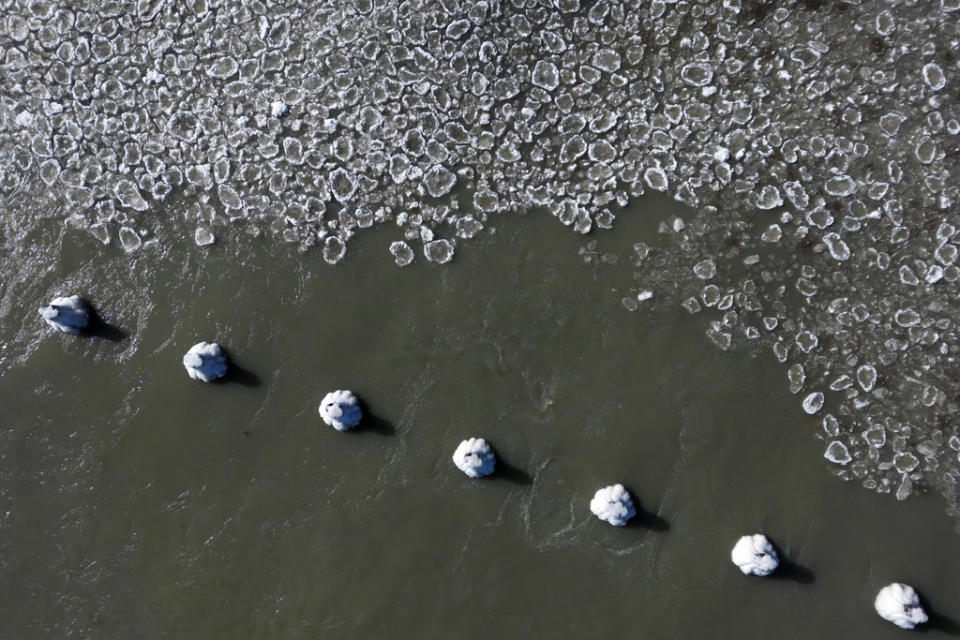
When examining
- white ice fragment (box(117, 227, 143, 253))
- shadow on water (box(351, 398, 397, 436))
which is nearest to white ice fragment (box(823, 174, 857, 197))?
shadow on water (box(351, 398, 397, 436))

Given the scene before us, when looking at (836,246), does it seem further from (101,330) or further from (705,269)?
(101,330)

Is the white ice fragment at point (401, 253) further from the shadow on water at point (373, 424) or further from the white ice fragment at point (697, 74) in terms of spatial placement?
the white ice fragment at point (697, 74)

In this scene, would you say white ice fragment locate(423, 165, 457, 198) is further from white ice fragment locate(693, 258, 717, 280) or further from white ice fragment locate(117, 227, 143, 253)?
white ice fragment locate(117, 227, 143, 253)

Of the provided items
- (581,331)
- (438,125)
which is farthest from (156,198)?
(581,331)

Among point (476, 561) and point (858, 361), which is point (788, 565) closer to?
point (858, 361)

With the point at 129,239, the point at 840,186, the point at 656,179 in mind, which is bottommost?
Answer: the point at 129,239

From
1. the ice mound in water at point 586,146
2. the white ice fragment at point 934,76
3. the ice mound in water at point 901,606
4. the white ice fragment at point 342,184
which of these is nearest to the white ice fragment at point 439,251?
the ice mound in water at point 586,146

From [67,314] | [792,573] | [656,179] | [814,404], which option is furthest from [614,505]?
[67,314]
